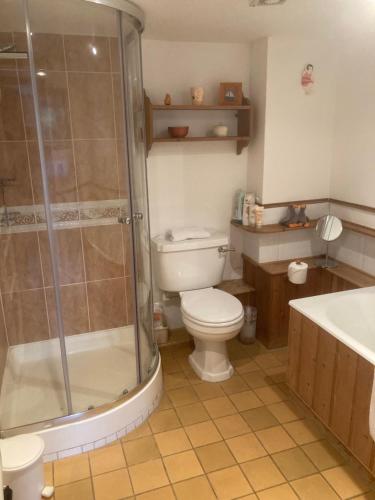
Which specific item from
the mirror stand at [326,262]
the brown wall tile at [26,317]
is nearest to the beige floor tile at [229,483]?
the brown wall tile at [26,317]

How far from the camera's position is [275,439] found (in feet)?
7.09

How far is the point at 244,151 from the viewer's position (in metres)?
2.99

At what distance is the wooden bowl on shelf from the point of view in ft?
8.55

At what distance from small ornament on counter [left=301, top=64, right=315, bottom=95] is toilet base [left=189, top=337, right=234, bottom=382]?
5.93ft

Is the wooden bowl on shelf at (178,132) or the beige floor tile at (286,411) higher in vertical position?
the wooden bowl on shelf at (178,132)

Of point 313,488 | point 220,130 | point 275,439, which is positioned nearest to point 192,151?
point 220,130

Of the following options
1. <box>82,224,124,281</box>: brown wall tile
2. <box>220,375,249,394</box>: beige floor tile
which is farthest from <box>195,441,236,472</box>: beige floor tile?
<box>82,224,124,281</box>: brown wall tile

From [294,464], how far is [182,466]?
0.55m

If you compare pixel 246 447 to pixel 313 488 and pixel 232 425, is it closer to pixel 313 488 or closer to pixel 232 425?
pixel 232 425

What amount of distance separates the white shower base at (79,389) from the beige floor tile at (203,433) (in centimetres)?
28

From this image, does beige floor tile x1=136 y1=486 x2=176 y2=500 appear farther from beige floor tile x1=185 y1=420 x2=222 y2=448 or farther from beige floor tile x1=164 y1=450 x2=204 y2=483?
beige floor tile x1=185 y1=420 x2=222 y2=448

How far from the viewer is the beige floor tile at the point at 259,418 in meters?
2.27

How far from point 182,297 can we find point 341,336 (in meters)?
1.11

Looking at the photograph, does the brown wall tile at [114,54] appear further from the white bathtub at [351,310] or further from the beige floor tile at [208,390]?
the beige floor tile at [208,390]
